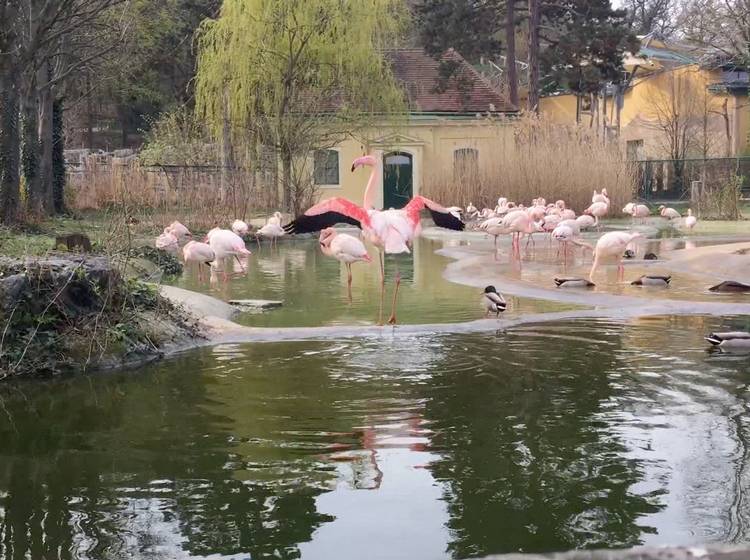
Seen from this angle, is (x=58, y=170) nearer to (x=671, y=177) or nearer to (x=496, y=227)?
(x=496, y=227)

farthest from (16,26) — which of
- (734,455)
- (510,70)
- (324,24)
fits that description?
(510,70)

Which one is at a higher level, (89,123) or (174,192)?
(89,123)

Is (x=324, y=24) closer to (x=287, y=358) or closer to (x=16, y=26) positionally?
(x=16, y=26)

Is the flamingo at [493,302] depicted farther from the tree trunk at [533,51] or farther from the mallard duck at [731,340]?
the tree trunk at [533,51]

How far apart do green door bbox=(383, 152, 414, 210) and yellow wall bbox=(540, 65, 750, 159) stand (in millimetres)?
8231

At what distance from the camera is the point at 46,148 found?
76.8 feet

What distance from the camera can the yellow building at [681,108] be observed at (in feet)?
128

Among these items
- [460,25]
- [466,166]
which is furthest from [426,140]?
[466,166]

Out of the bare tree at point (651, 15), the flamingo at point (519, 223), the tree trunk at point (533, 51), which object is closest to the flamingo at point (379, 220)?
the flamingo at point (519, 223)

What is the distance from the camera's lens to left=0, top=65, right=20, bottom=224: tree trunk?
17.9 m

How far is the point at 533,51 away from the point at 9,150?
70.7ft

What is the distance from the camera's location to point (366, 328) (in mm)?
8773

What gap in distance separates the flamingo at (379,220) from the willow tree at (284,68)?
50.5 feet

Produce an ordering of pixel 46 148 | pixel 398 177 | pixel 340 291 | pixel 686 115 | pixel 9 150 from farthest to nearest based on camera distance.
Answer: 1. pixel 686 115
2. pixel 398 177
3. pixel 46 148
4. pixel 9 150
5. pixel 340 291
